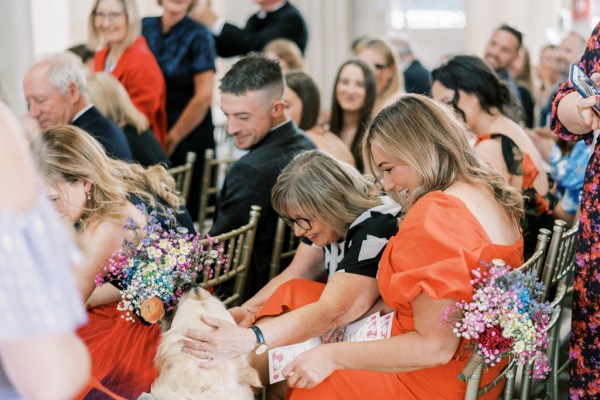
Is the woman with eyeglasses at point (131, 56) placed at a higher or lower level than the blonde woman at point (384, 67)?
higher

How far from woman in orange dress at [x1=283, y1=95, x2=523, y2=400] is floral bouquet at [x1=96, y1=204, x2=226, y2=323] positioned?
425 millimetres

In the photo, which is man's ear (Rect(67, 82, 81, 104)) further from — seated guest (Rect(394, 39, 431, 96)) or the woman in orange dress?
seated guest (Rect(394, 39, 431, 96))

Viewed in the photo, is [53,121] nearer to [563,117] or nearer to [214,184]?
[214,184]

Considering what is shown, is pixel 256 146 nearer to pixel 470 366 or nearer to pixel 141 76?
pixel 141 76

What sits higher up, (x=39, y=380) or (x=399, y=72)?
(x=39, y=380)

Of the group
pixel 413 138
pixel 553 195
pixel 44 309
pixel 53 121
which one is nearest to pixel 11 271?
pixel 44 309

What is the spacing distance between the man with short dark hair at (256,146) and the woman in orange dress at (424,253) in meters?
0.99

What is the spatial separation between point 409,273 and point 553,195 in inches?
91.7

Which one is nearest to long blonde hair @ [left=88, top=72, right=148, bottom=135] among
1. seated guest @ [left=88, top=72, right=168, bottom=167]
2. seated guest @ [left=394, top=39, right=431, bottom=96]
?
seated guest @ [left=88, top=72, right=168, bottom=167]

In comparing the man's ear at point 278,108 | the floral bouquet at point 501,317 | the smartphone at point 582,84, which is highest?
the smartphone at point 582,84

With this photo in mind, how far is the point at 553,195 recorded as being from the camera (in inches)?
170

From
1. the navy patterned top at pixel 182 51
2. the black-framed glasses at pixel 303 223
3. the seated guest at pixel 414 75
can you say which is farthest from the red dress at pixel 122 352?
the seated guest at pixel 414 75

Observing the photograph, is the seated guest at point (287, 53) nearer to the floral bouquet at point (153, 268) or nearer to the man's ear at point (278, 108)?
the man's ear at point (278, 108)

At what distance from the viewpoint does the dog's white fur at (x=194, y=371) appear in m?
2.25
